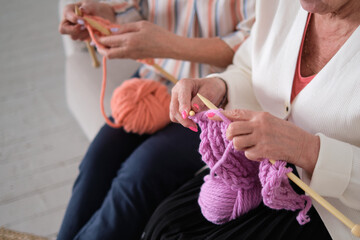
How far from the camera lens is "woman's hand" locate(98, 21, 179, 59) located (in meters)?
0.93

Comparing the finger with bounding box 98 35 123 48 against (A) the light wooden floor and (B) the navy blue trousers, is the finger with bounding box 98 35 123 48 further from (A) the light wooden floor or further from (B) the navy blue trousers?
(A) the light wooden floor

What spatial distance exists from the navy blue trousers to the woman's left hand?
387 millimetres

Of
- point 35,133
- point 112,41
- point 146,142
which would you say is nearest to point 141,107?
point 146,142

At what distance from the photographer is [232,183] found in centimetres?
70

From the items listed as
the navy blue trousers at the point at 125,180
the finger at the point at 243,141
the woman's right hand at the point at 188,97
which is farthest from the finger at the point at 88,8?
the finger at the point at 243,141

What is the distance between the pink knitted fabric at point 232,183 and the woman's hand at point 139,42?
14.2 inches

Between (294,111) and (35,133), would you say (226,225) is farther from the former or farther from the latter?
(35,133)

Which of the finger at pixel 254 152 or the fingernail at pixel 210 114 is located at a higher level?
the fingernail at pixel 210 114

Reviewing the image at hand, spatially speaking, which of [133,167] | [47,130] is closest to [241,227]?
[133,167]

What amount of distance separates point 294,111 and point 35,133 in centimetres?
148

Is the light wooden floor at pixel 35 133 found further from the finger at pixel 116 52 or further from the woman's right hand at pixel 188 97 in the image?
the woman's right hand at pixel 188 97

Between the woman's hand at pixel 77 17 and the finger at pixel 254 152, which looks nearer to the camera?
the finger at pixel 254 152

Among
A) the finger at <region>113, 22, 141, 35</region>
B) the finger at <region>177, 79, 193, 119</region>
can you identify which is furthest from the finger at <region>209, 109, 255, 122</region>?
the finger at <region>113, 22, 141, 35</region>

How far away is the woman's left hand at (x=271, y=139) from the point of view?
582 mm
